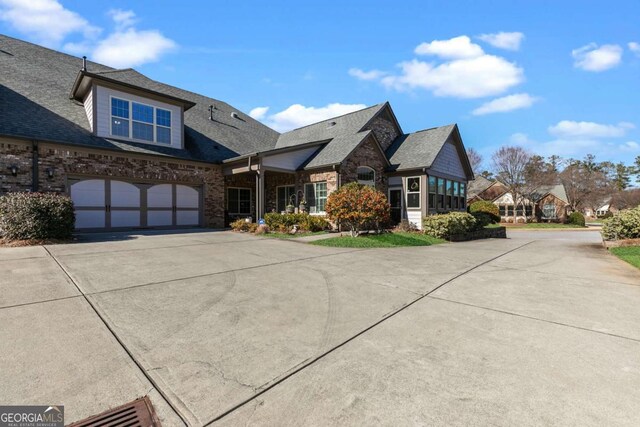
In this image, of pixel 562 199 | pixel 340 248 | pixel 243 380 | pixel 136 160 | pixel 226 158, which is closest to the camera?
pixel 243 380

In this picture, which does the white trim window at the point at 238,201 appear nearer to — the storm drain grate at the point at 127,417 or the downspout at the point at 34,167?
the downspout at the point at 34,167

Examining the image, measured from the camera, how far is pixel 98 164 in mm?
13250

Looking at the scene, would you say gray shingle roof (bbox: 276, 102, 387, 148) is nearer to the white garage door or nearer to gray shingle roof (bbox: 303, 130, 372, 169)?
gray shingle roof (bbox: 303, 130, 372, 169)

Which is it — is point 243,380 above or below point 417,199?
below

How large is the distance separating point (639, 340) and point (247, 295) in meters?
5.20

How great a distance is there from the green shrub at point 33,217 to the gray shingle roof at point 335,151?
34.1ft

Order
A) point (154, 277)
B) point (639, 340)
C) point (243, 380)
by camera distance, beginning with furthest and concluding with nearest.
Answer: point (154, 277)
point (639, 340)
point (243, 380)

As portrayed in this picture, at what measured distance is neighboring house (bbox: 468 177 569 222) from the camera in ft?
139

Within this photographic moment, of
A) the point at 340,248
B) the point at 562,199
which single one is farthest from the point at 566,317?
the point at 562,199

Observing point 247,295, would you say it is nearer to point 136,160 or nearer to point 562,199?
point 136,160

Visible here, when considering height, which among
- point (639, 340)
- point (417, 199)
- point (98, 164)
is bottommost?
point (639, 340)

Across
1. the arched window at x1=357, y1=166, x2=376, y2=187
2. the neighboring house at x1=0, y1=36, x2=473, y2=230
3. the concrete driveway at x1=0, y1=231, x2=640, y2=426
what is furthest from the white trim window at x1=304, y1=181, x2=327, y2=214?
the concrete driveway at x1=0, y1=231, x2=640, y2=426

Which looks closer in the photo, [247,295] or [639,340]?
[639,340]

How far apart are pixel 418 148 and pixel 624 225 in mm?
10447
